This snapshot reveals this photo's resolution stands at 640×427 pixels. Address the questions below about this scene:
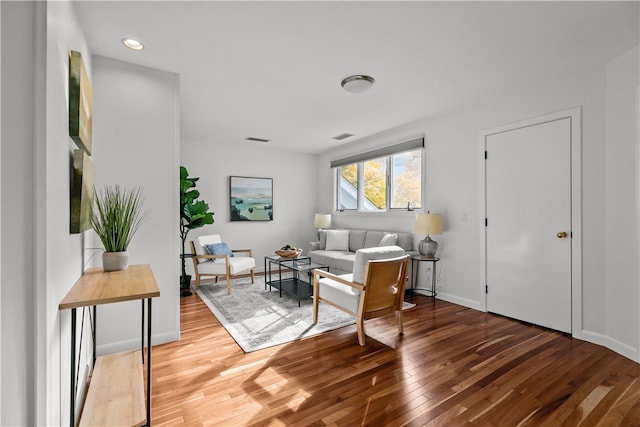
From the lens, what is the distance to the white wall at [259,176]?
5516 mm

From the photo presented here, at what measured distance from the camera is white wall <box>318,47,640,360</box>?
2.60m

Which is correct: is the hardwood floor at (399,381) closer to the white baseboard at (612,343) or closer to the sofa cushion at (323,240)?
the white baseboard at (612,343)

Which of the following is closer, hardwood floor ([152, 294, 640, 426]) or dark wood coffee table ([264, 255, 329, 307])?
hardwood floor ([152, 294, 640, 426])

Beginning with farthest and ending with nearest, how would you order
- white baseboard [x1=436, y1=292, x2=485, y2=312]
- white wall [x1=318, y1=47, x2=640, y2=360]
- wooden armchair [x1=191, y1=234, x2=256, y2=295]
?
wooden armchair [x1=191, y1=234, x2=256, y2=295] → white baseboard [x1=436, y1=292, x2=485, y2=312] → white wall [x1=318, y1=47, x2=640, y2=360]

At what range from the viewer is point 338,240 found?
559 centimetres

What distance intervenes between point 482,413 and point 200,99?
3849mm

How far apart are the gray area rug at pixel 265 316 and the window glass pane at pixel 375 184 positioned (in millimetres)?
2047

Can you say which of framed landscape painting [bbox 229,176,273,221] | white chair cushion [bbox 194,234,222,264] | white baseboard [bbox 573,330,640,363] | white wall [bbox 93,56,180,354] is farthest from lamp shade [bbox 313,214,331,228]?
white baseboard [bbox 573,330,640,363]

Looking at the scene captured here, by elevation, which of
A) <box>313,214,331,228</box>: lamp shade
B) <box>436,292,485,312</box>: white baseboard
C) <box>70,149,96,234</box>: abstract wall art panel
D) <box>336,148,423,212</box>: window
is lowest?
<box>436,292,485,312</box>: white baseboard

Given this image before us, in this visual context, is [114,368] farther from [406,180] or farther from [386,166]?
[386,166]

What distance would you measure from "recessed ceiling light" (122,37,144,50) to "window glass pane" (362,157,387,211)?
12.5 feet

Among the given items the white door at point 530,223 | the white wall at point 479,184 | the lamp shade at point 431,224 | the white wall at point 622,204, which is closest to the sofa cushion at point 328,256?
the white wall at point 479,184

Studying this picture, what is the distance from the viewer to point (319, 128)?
479cm

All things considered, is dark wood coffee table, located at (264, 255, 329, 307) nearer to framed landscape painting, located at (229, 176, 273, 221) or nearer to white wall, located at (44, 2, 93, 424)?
framed landscape painting, located at (229, 176, 273, 221)
